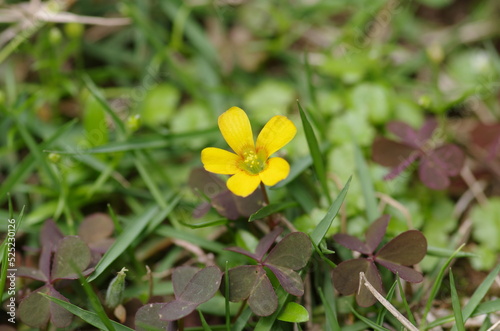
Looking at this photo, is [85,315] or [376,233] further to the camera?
[376,233]

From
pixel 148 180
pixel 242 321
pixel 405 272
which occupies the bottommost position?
pixel 242 321

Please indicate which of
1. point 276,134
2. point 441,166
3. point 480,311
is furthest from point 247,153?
point 480,311

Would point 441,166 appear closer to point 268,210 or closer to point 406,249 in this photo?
point 406,249

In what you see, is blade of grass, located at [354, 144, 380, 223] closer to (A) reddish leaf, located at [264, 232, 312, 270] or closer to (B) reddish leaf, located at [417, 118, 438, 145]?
(B) reddish leaf, located at [417, 118, 438, 145]

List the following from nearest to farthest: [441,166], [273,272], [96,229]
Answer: [273,272] → [96,229] → [441,166]

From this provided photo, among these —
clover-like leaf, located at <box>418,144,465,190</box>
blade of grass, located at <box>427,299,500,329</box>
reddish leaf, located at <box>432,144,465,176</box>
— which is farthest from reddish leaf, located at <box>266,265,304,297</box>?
reddish leaf, located at <box>432,144,465,176</box>

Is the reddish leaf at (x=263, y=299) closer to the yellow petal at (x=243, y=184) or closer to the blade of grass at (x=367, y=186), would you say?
the yellow petal at (x=243, y=184)

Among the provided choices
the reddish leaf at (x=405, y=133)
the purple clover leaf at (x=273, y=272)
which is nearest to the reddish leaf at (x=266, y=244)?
the purple clover leaf at (x=273, y=272)
